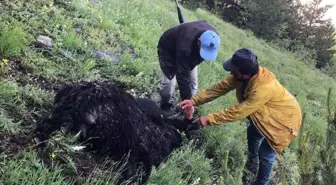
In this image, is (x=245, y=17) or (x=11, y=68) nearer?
(x=11, y=68)

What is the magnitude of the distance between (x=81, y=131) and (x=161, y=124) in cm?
131

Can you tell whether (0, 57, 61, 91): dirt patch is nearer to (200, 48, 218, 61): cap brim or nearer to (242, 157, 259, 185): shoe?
(200, 48, 218, 61): cap brim

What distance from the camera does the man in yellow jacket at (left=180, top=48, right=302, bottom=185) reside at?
15.6 feet

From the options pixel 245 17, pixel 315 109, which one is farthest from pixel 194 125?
pixel 245 17

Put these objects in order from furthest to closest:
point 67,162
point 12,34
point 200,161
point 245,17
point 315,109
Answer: point 245,17 → point 315,109 → point 12,34 → point 200,161 → point 67,162

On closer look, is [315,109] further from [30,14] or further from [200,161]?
[30,14]

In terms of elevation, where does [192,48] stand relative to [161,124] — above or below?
above

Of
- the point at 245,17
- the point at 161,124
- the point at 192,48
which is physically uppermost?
the point at 192,48

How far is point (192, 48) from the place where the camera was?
511 centimetres

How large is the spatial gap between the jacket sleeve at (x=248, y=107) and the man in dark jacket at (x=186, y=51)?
0.65 meters

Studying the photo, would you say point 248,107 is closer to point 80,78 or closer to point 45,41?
point 80,78

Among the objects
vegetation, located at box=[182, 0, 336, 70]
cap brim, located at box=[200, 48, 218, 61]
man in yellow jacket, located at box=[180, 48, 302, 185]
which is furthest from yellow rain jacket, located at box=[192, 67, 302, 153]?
vegetation, located at box=[182, 0, 336, 70]

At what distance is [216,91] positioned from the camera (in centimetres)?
553

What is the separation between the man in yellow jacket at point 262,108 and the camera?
4766 mm
